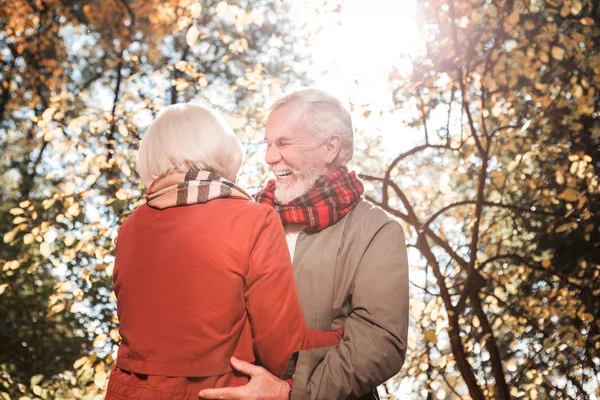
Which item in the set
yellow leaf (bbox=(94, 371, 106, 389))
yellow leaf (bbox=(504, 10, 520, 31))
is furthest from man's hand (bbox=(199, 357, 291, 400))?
yellow leaf (bbox=(504, 10, 520, 31))

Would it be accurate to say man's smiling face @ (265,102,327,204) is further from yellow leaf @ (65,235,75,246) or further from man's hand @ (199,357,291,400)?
yellow leaf @ (65,235,75,246)

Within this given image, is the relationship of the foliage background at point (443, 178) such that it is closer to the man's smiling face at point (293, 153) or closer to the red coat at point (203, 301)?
the man's smiling face at point (293, 153)

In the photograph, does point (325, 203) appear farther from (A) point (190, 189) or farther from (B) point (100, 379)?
(B) point (100, 379)

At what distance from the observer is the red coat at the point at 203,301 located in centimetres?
130

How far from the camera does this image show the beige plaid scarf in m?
1.38

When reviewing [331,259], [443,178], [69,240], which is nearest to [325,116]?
[331,259]

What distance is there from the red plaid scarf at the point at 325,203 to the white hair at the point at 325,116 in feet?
0.47

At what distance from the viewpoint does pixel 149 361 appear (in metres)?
1.31

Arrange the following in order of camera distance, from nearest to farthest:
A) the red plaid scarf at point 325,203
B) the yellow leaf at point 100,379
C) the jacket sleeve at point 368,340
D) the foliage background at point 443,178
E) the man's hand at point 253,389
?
1. the man's hand at point 253,389
2. the jacket sleeve at point 368,340
3. the red plaid scarf at point 325,203
4. the yellow leaf at point 100,379
5. the foliage background at point 443,178

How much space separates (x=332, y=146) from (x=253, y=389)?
2.80ft

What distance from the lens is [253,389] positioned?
1.33 m

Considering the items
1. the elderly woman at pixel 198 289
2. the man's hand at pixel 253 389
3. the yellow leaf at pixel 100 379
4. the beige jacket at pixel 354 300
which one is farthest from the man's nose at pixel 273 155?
the yellow leaf at pixel 100 379

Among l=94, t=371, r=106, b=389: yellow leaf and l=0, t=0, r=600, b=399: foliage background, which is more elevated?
l=0, t=0, r=600, b=399: foliage background

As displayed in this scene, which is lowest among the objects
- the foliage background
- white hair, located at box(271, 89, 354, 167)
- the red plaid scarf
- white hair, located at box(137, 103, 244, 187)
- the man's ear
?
white hair, located at box(137, 103, 244, 187)
